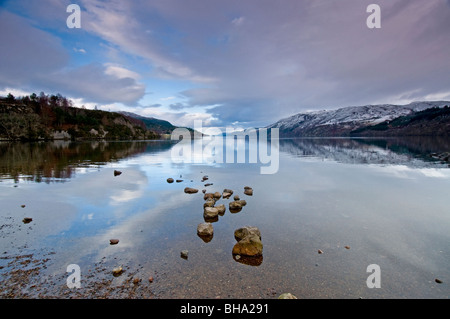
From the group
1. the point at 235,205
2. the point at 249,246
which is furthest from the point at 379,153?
the point at 249,246

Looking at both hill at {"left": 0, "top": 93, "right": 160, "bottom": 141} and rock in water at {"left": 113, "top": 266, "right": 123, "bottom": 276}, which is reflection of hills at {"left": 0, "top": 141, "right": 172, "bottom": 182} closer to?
rock in water at {"left": 113, "top": 266, "right": 123, "bottom": 276}

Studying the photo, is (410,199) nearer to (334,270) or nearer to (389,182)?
(389,182)

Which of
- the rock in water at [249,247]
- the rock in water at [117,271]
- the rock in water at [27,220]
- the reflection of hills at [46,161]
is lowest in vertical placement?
the rock in water at [117,271]

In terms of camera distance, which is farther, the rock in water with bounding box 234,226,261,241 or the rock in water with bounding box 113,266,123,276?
the rock in water with bounding box 234,226,261,241

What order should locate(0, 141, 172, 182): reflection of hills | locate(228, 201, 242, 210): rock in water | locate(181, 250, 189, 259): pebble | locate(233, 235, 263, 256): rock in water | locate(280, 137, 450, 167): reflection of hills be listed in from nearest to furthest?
locate(181, 250, 189, 259): pebble
locate(233, 235, 263, 256): rock in water
locate(228, 201, 242, 210): rock in water
locate(0, 141, 172, 182): reflection of hills
locate(280, 137, 450, 167): reflection of hills

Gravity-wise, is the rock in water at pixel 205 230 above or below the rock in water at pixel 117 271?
above

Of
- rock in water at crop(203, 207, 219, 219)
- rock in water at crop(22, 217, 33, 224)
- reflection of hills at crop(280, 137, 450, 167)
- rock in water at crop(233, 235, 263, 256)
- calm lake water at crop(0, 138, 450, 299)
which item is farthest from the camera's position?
reflection of hills at crop(280, 137, 450, 167)

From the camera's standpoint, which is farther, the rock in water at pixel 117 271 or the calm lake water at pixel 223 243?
the rock in water at pixel 117 271

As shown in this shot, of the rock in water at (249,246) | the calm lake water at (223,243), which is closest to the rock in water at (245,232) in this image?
the rock in water at (249,246)

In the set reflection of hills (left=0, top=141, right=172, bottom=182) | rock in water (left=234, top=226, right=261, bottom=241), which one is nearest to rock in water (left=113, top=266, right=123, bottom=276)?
rock in water (left=234, top=226, right=261, bottom=241)

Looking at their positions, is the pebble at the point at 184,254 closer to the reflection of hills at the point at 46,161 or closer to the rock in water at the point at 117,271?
the rock in water at the point at 117,271

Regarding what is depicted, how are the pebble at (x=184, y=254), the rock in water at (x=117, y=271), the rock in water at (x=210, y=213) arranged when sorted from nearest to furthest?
1. the rock in water at (x=117, y=271)
2. the pebble at (x=184, y=254)
3. the rock in water at (x=210, y=213)

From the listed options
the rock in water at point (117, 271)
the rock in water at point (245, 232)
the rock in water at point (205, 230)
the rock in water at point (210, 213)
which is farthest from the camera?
the rock in water at point (210, 213)

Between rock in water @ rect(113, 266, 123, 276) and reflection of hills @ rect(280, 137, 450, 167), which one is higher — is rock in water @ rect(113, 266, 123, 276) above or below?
below
